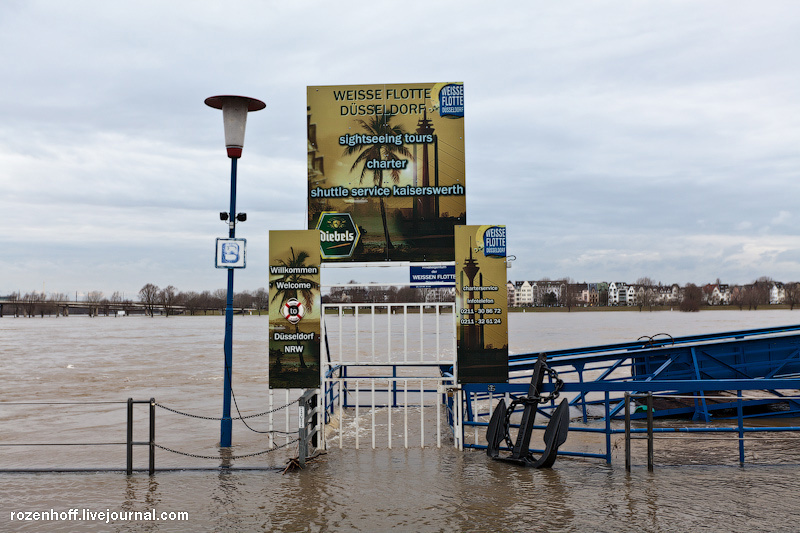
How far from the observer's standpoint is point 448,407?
38.0ft

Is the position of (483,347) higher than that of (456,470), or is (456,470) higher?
(483,347)

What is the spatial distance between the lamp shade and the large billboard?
3.90 feet

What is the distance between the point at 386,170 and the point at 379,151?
0.33 m

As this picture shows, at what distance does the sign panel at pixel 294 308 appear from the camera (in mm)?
9633

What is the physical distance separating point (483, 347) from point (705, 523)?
4005 mm

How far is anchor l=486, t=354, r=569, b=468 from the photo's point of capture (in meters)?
8.42

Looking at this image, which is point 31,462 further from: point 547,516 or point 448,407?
point 547,516

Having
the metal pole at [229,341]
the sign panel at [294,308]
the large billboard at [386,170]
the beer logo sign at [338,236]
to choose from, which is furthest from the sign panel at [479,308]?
the metal pole at [229,341]

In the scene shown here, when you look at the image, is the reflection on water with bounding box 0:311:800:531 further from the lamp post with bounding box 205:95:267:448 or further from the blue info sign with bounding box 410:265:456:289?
the blue info sign with bounding box 410:265:456:289

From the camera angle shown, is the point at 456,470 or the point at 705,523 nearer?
the point at 705,523

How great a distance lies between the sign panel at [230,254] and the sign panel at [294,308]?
3.26 feet

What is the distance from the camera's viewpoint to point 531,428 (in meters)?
8.62

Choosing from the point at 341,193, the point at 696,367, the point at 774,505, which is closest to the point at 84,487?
the point at 341,193

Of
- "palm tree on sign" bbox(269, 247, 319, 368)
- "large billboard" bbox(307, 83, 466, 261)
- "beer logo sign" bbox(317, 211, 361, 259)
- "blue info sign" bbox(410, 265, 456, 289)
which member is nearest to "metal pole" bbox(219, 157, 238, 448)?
"palm tree on sign" bbox(269, 247, 319, 368)
